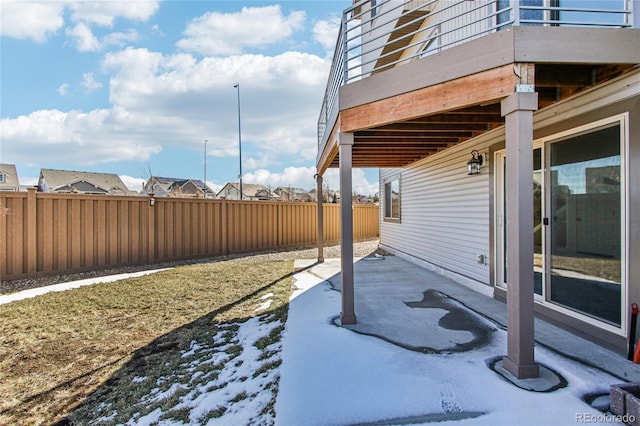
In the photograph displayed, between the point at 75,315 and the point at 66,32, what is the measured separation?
7.95 m

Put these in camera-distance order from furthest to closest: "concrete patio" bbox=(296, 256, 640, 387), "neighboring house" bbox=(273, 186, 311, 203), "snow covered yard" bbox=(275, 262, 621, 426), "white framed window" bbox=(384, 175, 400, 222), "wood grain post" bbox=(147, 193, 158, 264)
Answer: "neighboring house" bbox=(273, 186, 311, 203), "white framed window" bbox=(384, 175, 400, 222), "wood grain post" bbox=(147, 193, 158, 264), "concrete patio" bbox=(296, 256, 640, 387), "snow covered yard" bbox=(275, 262, 621, 426)

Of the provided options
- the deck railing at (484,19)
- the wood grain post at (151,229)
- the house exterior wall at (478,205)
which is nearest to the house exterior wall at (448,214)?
the house exterior wall at (478,205)

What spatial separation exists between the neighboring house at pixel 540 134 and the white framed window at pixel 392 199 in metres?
4.56

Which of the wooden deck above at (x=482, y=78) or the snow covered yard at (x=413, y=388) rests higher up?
the wooden deck above at (x=482, y=78)

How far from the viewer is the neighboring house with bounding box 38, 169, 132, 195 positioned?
1275 inches

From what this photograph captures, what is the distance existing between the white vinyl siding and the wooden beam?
2.08 metres

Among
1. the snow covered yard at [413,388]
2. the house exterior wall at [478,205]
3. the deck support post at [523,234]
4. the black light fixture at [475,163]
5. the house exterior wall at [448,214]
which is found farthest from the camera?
the house exterior wall at [448,214]

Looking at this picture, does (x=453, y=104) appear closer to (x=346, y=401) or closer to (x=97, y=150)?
(x=346, y=401)

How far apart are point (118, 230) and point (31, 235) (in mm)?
1591

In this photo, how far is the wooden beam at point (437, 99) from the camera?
108 inches

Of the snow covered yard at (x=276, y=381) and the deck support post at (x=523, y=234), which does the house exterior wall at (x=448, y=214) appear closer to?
the snow covered yard at (x=276, y=381)

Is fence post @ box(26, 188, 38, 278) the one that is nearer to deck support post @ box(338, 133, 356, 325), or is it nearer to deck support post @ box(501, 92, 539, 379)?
deck support post @ box(338, 133, 356, 325)

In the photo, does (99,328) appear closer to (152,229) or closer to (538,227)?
(152,229)

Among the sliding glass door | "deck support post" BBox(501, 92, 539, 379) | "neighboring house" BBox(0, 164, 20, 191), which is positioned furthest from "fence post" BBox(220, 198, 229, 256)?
"neighboring house" BBox(0, 164, 20, 191)
